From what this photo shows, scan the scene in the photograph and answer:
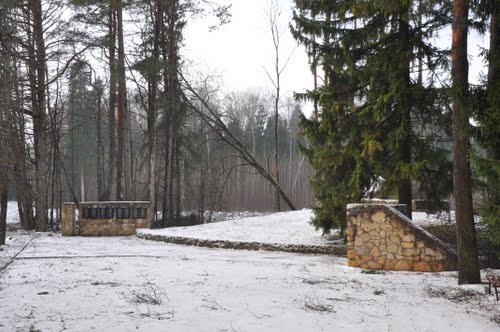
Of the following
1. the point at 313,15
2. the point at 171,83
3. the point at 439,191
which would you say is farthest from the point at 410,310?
the point at 171,83

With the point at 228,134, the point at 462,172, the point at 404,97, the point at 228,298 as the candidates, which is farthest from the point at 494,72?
the point at 228,134

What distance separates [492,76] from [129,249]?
927 cm

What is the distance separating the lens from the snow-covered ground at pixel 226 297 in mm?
4848

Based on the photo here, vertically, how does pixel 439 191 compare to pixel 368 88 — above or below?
below

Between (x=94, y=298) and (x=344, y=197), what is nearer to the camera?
(x=94, y=298)

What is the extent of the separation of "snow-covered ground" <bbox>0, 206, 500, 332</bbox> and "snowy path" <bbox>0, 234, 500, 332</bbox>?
0.01 metres

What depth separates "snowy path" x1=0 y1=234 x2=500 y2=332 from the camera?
15.9 feet

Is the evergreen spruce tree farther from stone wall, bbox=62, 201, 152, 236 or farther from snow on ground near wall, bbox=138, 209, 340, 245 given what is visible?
stone wall, bbox=62, 201, 152, 236

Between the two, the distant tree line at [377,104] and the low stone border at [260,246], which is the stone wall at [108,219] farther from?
the distant tree line at [377,104]

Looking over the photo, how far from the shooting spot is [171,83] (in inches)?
781

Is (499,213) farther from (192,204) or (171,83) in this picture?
(192,204)

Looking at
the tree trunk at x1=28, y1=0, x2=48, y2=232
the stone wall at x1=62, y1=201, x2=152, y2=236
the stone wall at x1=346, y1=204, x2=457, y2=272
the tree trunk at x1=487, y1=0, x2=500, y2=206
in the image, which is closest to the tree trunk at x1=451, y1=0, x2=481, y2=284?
the tree trunk at x1=487, y1=0, x2=500, y2=206

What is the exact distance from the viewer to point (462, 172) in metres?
7.02

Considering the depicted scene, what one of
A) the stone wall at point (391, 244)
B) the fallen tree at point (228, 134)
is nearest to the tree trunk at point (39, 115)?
the fallen tree at point (228, 134)
